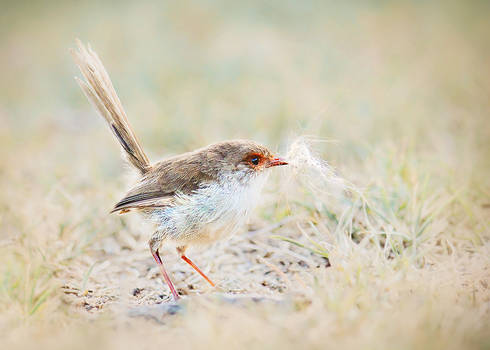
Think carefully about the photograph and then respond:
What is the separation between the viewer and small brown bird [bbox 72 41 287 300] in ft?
13.1

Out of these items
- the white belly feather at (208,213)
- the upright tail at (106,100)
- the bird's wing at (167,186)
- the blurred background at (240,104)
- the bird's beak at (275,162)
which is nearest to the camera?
the white belly feather at (208,213)

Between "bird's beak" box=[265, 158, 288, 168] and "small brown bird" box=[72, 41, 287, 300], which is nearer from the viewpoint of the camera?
"small brown bird" box=[72, 41, 287, 300]

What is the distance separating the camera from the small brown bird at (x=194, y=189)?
13.1 feet

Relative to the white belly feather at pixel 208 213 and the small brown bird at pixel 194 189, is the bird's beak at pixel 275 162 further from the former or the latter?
the white belly feather at pixel 208 213

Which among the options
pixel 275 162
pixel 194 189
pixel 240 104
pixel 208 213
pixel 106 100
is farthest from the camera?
pixel 240 104

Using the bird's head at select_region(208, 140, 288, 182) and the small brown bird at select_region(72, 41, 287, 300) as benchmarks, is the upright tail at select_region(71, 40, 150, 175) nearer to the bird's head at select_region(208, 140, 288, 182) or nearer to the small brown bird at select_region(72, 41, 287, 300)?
the small brown bird at select_region(72, 41, 287, 300)

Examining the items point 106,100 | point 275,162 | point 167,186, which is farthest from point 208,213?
point 106,100

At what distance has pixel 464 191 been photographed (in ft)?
16.2

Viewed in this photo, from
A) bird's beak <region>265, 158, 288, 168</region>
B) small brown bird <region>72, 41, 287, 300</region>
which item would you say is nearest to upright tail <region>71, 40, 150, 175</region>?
small brown bird <region>72, 41, 287, 300</region>

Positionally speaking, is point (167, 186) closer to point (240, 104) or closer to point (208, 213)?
point (208, 213)

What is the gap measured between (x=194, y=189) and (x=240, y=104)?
14.8 ft

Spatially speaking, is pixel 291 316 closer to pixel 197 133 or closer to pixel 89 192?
pixel 89 192

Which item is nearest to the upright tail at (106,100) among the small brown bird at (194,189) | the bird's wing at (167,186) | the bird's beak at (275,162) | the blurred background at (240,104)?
the small brown bird at (194,189)

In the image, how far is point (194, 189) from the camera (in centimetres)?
411
